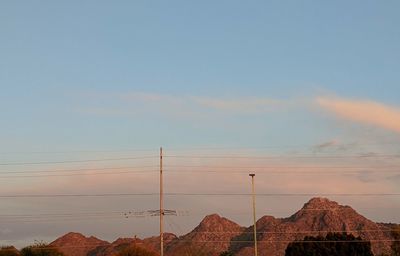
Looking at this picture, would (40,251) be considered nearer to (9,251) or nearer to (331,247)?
(9,251)

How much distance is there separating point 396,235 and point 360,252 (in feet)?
52.8

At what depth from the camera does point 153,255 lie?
5497 inches

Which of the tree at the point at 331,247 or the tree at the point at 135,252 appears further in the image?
the tree at the point at 331,247

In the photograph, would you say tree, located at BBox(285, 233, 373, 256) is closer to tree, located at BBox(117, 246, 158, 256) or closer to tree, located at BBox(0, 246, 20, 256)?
tree, located at BBox(117, 246, 158, 256)

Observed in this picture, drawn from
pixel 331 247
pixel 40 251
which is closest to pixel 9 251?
pixel 40 251

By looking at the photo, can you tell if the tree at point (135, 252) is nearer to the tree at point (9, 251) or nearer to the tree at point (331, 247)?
the tree at point (9, 251)

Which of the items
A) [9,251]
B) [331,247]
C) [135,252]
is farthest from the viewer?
[9,251]

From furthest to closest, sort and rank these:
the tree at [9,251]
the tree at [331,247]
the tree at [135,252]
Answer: the tree at [9,251] < the tree at [331,247] < the tree at [135,252]

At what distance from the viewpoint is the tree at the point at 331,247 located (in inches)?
5610

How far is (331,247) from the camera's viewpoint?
144 metres

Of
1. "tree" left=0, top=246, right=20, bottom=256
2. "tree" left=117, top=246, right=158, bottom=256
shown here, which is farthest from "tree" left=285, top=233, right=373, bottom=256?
"tree" left=0, top=246, right=20, bottom=256

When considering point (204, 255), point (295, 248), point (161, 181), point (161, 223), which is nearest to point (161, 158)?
point (161, 181)

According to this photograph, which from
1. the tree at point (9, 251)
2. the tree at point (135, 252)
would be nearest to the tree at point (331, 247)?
the tree at point (135, 252)

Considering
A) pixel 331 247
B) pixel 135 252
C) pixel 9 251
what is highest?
pixel 9 251
